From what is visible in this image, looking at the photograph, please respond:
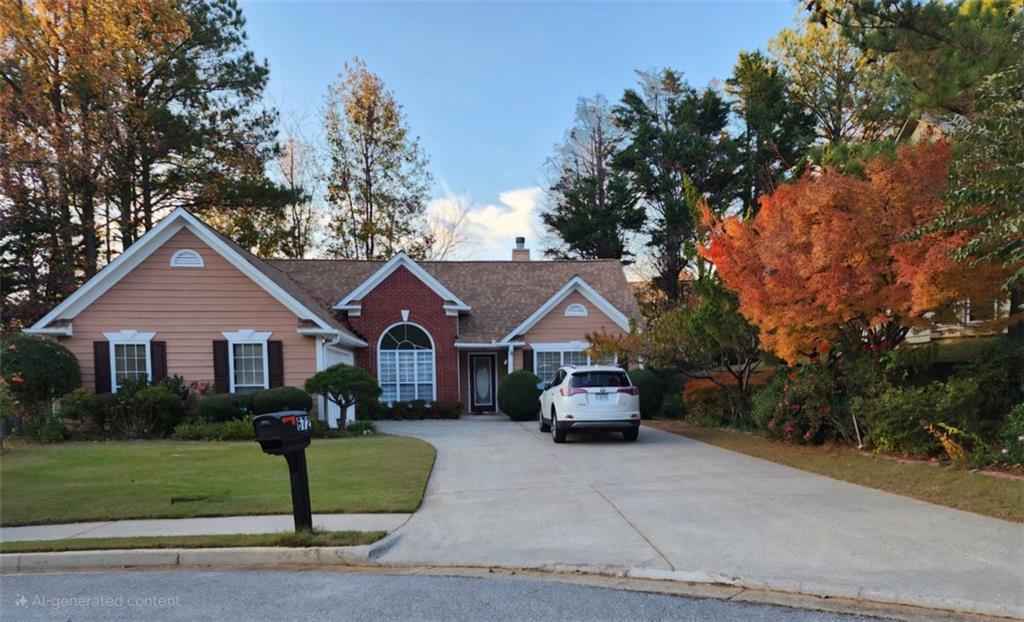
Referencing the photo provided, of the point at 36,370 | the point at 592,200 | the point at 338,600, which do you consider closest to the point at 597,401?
the point at 338,600

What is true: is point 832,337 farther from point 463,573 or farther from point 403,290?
point 403,290

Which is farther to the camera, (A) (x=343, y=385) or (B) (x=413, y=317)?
(B) (x=413, y=317)

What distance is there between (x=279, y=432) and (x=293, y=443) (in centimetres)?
20

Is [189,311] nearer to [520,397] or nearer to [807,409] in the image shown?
[520,397]

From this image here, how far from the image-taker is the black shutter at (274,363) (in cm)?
1792

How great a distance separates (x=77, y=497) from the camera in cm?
857

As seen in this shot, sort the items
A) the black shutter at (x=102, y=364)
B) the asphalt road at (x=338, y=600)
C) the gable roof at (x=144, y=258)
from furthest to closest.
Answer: the black shutter at (x=102, y=364) < the gable roof at (x=144, y=258) < the asphalt road at (x=338, y=600)

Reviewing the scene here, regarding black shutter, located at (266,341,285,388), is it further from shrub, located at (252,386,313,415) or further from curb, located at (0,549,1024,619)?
curb, located at (0,549,1024,619)

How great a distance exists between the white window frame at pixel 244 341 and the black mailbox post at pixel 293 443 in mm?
12434

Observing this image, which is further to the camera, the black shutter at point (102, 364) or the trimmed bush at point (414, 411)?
the trimmed bush at point (414, 411)

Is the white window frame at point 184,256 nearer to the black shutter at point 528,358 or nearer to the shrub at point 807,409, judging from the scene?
the black shutter at point 528,358

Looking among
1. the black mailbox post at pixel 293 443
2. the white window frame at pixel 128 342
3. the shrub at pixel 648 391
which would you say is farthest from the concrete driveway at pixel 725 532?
the white window frame at pixel 128 342

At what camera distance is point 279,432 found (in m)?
6.03

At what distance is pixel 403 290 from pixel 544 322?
529 centimetres
